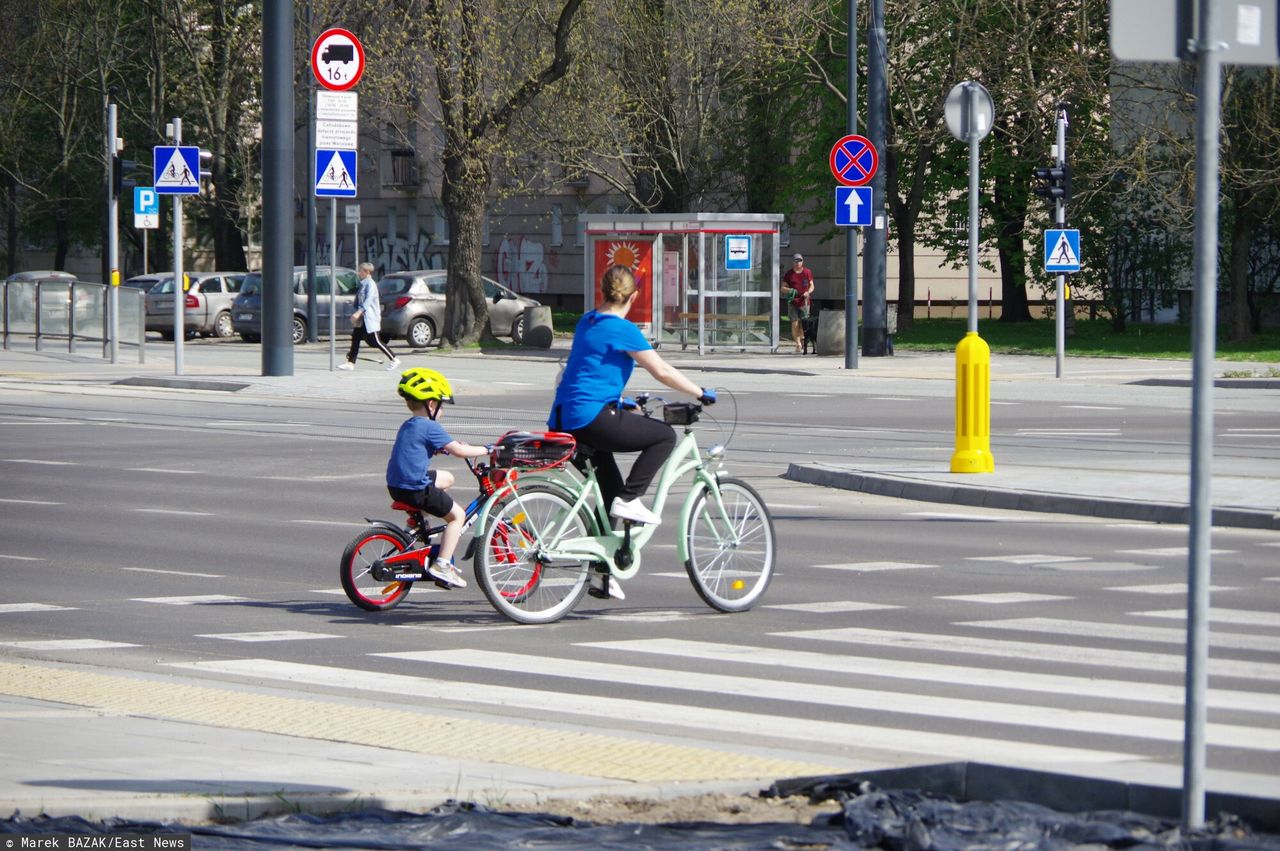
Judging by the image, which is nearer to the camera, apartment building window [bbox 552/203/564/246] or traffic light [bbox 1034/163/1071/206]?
traffic light [bbox 1034/163/1071/206]

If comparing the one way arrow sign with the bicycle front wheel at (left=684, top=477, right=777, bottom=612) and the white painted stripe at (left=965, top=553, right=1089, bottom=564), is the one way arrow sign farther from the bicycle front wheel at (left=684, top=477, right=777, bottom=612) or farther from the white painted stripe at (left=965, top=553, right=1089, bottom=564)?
the bicycle front wheel at (left=684, top=477, right=777, bottom=612)

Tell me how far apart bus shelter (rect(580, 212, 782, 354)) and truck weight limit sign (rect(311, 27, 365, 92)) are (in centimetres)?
1173

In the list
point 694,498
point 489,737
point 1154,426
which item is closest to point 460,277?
point 1154,426

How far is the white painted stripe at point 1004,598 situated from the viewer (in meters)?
10.7

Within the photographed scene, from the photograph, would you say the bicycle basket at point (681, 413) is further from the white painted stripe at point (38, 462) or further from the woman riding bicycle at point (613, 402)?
the white painted stripe at point (38, 462)

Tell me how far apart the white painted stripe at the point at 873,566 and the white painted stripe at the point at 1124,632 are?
196cm

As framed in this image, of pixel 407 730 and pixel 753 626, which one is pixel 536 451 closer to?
pixel 753 626

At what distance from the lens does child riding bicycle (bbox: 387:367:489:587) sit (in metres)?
10.6

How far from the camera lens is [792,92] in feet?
167

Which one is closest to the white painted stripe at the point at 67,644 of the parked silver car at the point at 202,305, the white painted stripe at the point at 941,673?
the white painted stripe at the point at 941,673

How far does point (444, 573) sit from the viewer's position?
10.7 meters

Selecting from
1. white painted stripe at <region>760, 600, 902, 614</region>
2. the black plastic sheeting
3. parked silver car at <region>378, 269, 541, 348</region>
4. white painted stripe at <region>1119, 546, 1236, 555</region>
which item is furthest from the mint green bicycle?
parked silver car at <region>378, 269, 541, 348</region>

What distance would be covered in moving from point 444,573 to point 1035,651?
3.11m

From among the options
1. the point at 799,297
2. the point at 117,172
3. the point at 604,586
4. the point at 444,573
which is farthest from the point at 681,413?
the point at 799,297
